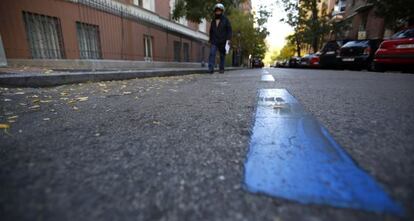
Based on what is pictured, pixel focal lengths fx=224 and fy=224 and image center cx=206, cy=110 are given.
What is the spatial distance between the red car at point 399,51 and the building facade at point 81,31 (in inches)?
387

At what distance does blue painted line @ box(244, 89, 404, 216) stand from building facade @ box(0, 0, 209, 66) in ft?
28.5

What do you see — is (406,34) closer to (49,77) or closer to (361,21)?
(49,77)

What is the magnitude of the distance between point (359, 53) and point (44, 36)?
502 inches

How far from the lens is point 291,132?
1197mm

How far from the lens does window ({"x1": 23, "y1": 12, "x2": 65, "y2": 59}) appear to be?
746 centimetres

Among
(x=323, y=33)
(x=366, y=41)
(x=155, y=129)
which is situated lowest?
(x=155, y=129)

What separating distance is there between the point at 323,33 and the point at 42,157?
1041 inches

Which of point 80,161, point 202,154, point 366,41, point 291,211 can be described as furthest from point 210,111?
point 366,41

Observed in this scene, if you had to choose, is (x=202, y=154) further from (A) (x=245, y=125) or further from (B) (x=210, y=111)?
(B) (x=210, y=111)

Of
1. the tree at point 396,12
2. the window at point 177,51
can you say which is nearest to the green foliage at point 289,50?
the tree at point 396,12

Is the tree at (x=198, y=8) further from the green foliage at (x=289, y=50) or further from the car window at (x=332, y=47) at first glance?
the green foliage at (x=289, y=50)

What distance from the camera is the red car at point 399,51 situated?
6.78 m

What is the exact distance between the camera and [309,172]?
787 mm

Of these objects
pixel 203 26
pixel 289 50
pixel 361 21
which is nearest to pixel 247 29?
pixel 203 26
